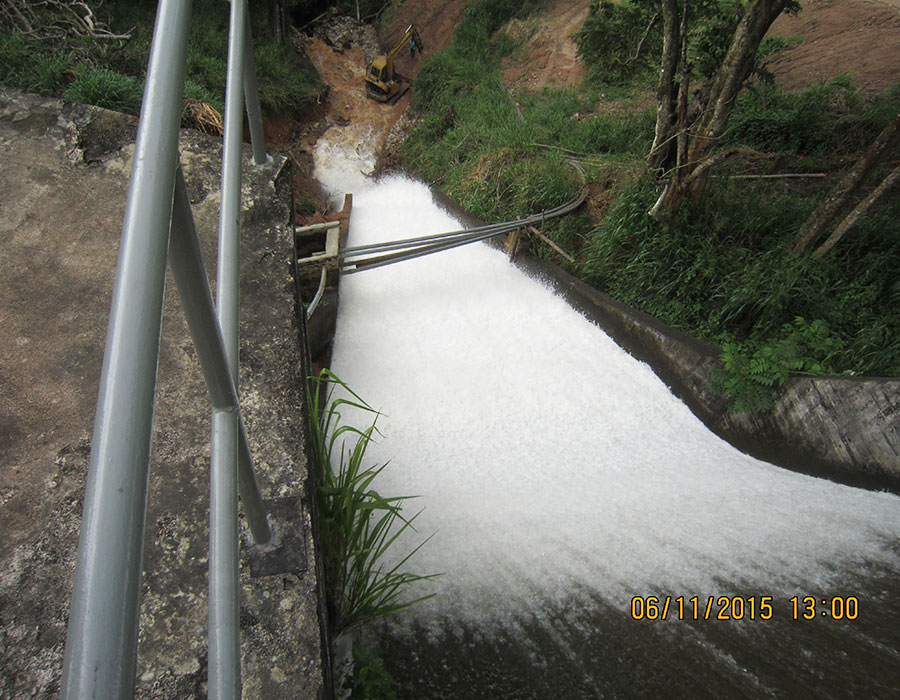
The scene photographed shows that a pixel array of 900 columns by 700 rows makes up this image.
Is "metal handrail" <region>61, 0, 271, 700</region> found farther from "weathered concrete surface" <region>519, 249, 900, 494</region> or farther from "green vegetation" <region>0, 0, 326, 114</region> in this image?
"weathered concrete surface" <region>519, 249, 900, 494</region>

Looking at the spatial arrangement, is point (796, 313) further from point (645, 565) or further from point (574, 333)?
point (645, 565)

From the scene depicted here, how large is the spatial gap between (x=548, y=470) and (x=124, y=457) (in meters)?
2.89

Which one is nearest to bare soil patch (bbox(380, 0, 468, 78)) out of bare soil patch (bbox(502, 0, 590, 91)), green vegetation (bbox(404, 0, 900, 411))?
bare soil patch (bbox(502, 0, 590, 91))

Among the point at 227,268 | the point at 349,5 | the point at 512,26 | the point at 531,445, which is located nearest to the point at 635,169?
the point at 531,445

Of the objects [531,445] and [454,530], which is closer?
[454,530]

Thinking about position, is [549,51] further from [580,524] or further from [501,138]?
[580,524]

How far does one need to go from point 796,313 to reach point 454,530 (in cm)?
293

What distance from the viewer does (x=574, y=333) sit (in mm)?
4254

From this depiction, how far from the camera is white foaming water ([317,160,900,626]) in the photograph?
2307mm

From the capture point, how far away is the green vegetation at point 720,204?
→ 358cm

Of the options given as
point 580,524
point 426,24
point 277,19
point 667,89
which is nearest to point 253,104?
point 580,524

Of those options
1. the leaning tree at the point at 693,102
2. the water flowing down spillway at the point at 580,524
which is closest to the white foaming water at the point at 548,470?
the water flowing down spillway at the point at 580,524
